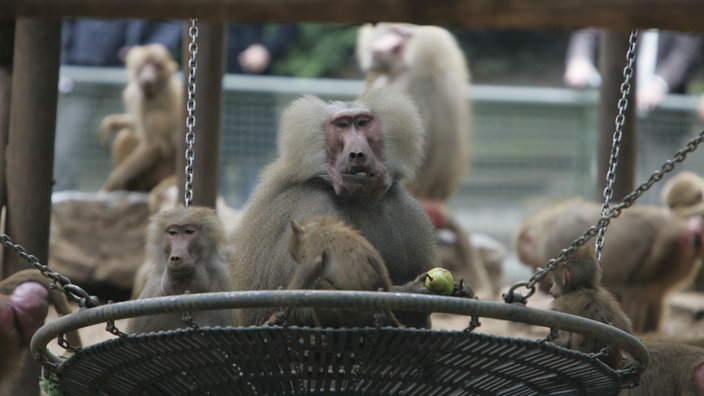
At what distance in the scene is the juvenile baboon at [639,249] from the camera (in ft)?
23.7

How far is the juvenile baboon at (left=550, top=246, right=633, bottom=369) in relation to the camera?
13.3 feet

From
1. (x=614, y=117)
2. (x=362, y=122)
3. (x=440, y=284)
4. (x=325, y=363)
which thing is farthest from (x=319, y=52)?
(x=325, y=363)

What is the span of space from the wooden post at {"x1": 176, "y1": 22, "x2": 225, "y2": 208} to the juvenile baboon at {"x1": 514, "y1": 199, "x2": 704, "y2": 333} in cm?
211

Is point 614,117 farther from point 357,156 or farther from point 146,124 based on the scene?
point 146,124

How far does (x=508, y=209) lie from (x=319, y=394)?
24.4 ft

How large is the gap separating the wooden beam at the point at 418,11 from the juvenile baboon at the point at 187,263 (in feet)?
3.91

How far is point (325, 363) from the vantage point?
2.97 meters

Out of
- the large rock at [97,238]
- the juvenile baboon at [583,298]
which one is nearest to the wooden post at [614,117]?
the juvenile baboon at [583,298]

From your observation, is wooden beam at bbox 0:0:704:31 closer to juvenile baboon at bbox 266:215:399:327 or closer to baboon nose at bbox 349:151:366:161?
juvenile baboon at bbox 266:215:399:327

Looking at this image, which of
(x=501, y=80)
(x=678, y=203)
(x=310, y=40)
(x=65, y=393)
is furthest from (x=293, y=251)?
(x=501, y=80)

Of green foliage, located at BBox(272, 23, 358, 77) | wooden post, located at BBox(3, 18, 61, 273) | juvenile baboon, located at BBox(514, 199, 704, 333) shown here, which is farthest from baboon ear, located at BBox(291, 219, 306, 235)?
green foliage, located at BBox(272, 23, 358, 77)

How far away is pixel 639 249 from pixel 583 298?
10.7 feet

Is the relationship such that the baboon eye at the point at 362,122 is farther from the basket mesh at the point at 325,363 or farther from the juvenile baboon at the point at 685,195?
the juvenile baboon at the point at 685,195

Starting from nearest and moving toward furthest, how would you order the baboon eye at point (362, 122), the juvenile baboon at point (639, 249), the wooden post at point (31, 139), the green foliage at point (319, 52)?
the baboon eye at point (362, 122) < the wooden post at point (31, 139) < the juvenile baboon at point (639, 249) < the green foliage at point (319, 52)
